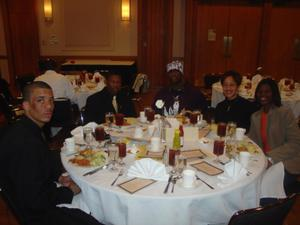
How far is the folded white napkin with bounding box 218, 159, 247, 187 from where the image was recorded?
193 cm

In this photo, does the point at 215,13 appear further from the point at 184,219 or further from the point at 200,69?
the point at 184,219

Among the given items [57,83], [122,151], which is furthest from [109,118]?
[57,83]

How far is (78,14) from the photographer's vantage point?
26.8 feet

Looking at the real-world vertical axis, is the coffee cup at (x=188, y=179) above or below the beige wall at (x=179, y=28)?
below

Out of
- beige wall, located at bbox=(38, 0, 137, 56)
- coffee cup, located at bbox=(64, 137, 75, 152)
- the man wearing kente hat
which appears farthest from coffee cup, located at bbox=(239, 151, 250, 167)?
beige wall, located at bbox=(38, 0, 137, 56)

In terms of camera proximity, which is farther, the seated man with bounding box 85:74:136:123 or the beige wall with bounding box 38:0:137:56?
the beige wall with bounding box 38:0:137:56

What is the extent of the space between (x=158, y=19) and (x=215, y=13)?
1.47m

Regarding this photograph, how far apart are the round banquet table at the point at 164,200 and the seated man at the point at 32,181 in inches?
5.2

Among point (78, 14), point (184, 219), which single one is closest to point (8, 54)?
point (78, 14)

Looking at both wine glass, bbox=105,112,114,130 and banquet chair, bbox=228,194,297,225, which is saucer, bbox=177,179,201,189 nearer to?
banquet chair, bbox=228,194,297,225

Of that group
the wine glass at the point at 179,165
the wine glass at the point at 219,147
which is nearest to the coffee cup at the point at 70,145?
the wine glass at the point at 179,165

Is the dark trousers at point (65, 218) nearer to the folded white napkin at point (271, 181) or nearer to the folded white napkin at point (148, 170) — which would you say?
the folded white napkin at point (148, 170)

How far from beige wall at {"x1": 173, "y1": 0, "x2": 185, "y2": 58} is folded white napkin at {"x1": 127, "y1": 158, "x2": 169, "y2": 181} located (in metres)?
6.48

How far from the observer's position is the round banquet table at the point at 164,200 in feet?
5.81
